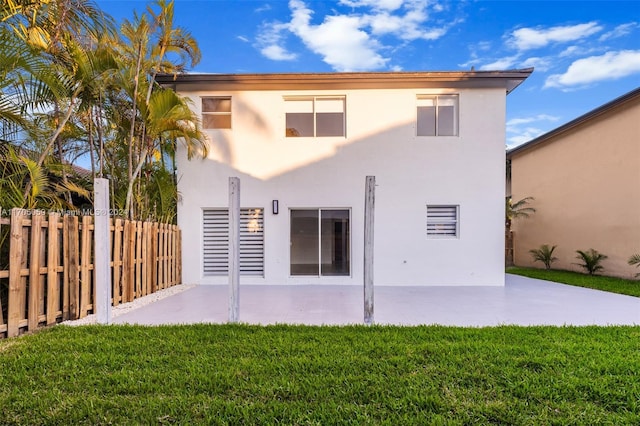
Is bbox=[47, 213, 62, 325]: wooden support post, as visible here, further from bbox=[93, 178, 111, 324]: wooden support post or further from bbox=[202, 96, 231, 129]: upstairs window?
bbox=[202, 96, 231, 129]: upstairs window

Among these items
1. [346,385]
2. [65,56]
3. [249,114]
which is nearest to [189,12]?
[249,114]

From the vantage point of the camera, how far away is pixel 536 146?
1429cm

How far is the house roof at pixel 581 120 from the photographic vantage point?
403 inches

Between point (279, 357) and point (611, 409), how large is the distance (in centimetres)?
319

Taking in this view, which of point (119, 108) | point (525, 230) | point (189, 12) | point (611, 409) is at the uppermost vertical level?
point (189, 12)

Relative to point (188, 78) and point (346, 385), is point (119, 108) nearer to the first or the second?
point (188, 78)

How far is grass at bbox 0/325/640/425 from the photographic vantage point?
2.77 metres

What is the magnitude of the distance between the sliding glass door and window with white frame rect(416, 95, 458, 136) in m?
3.42

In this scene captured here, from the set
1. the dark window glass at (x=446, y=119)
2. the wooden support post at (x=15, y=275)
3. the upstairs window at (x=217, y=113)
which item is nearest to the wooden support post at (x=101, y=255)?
the wooden support post at (x=15, y=275)

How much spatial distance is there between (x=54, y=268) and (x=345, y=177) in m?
6.92

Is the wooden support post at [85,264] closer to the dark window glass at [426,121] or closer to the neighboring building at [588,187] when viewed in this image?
the dark window glass at [426,121]

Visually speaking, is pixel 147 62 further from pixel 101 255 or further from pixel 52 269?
pixel 52 269

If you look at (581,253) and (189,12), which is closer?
(189,12)

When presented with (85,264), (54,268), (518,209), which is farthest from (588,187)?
(54,268)
